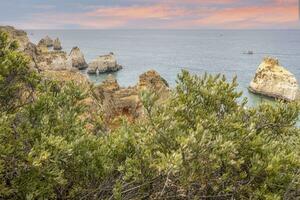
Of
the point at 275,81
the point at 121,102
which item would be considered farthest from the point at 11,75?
the point at 275,81

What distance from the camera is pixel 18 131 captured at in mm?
10438

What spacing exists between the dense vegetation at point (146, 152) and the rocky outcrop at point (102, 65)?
106 meters

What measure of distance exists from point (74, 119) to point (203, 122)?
3.75 m

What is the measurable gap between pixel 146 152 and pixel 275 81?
232ft

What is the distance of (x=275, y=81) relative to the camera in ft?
251

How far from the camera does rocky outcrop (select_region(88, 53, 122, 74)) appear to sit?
11800cm

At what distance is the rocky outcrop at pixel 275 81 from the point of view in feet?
242

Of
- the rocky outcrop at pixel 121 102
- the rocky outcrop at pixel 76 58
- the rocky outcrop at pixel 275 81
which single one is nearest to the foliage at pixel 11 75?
the rocky outcrop at pixel 121 102

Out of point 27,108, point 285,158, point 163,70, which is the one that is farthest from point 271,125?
point 163,70

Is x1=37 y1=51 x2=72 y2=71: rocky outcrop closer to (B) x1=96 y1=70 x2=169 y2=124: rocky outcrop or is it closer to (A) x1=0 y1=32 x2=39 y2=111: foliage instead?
(B) x1=96 y1=70 x2=169 y2=124: rocky outcrop

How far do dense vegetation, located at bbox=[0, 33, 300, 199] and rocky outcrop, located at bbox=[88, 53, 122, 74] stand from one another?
106 meters

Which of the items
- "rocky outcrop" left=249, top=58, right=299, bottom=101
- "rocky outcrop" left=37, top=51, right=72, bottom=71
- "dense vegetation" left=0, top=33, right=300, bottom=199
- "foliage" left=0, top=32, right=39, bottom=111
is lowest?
"rocky outcrop" left=249, top=58, right=299, bottom=101

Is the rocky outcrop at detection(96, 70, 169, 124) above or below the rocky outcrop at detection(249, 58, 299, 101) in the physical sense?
above

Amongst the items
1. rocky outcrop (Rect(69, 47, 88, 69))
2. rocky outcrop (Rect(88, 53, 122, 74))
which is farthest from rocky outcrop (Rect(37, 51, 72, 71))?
rocky outcrop (Rect(69, 47, 88, 69))
